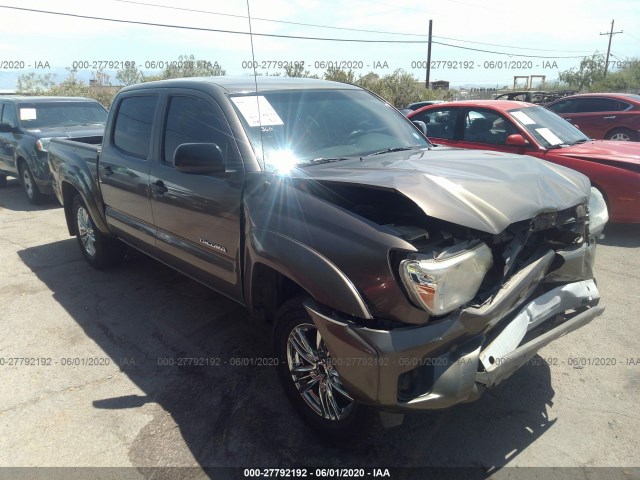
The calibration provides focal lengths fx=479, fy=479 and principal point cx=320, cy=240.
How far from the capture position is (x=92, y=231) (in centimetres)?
525

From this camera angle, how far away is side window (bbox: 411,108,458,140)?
276 inches

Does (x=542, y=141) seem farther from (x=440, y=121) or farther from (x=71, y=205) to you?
(x=71, y=205)

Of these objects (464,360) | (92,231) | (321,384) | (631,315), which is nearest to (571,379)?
(631,315)

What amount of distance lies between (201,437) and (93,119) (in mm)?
8666

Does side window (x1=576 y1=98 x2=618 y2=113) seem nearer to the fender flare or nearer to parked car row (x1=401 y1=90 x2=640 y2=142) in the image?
parked car row (x1=401 y1=90 x2=640 y2=142)

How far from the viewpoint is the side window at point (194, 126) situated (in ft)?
10.4

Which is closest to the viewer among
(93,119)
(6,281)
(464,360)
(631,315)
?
(464,360)

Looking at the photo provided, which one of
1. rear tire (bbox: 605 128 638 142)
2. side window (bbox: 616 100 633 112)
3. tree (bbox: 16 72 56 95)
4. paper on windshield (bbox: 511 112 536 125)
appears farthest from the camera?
tree (bbox: 16 72 56 95)

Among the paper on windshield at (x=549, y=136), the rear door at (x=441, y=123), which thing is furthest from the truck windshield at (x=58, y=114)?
the paper on windshield at (x=549, y=136)

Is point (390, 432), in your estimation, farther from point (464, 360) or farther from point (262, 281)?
point (262, 281)

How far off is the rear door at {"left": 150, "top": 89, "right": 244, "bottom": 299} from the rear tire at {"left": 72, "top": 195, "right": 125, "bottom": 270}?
1.51m

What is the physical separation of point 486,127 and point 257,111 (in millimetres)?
4449

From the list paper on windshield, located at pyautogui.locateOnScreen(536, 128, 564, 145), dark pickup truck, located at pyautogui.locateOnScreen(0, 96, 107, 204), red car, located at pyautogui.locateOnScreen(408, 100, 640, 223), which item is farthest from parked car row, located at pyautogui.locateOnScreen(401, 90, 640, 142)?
dark pickup truck, located at pyautogui.locateOnScreen(0, 96, 107, 204)

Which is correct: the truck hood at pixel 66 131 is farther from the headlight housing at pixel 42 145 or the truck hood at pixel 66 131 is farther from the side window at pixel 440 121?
the side window at pixel 440 121
